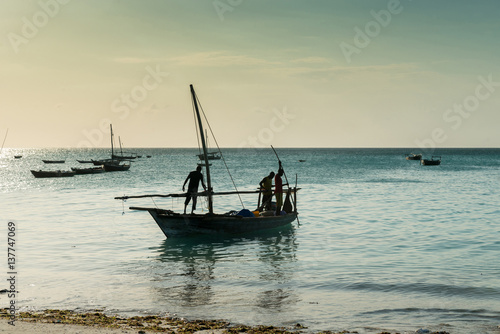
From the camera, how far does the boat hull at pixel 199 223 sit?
20000 mm

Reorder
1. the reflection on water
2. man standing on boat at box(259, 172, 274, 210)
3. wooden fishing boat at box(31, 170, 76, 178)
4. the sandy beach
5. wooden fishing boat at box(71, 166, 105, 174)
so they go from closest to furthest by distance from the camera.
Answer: the sandy beach < the reflection on water < man standing on boat at box(259, 172, 274, 210) < wooden fishing boat at box(31, 170, 76, 178) < wooden fishing boat at box(71, 166, 105, 174)

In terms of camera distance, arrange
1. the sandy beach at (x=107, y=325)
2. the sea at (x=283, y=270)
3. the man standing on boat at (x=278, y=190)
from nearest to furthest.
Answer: the sandy beach at (x=107, y=325) → the sea at (x=283, y=270) → the man standing on boat at (x=278, y=190)

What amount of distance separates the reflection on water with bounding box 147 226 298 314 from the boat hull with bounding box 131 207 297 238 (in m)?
0.37

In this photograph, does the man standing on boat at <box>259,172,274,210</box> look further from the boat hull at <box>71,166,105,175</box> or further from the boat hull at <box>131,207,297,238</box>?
the boat hull at <box>71,166,105,175</box>

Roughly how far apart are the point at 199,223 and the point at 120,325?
10.8 metres

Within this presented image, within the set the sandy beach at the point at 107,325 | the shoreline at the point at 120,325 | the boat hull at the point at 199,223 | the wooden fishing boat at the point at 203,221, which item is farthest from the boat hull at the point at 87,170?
the shoreline at the point at 120,325

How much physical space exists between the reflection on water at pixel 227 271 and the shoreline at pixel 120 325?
143 cm

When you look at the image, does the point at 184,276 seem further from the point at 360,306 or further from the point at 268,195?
the point at 268,195

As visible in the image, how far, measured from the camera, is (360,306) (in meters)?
11.4

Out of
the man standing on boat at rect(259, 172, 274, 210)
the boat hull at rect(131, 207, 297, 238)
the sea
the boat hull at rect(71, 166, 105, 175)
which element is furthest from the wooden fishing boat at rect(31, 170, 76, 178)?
the boat hull at rect(131, 207, 297, 238)

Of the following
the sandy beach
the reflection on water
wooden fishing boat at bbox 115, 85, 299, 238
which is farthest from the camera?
wooden fishing boat at bbox 115, 85, 299, 238

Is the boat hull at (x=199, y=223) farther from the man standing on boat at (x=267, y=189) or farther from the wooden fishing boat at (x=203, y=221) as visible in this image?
the man standing on boat at (x=267, y=189)

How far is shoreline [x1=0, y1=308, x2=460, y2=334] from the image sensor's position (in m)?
9.03

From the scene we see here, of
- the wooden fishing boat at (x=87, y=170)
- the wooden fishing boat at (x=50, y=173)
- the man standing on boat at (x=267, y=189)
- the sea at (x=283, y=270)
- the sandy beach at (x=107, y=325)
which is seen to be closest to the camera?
the sandy beach at (x=107, y=325)
